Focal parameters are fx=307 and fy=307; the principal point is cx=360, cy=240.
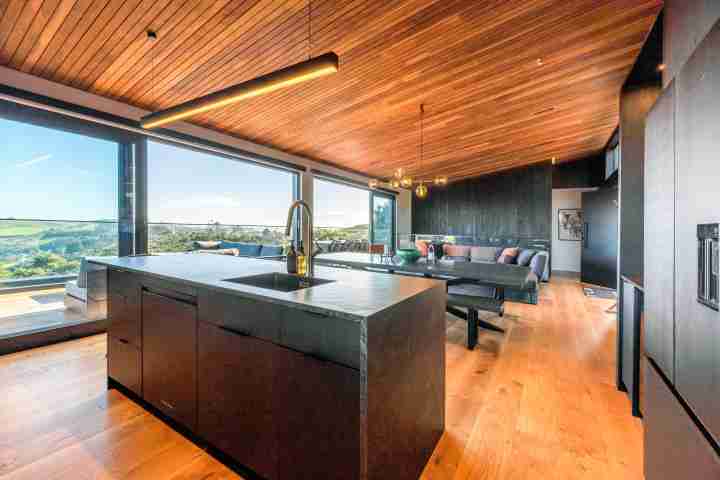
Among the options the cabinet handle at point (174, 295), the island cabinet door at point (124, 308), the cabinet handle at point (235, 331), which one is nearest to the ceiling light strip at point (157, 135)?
the island cabinet door at point (124, 308)

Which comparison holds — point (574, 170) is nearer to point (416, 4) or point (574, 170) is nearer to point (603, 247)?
point (603, 247)

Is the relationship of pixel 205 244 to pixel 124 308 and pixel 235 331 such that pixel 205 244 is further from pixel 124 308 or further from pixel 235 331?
pixel 235 331

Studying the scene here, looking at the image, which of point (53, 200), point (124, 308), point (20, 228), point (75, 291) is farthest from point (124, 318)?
point (53, 200)

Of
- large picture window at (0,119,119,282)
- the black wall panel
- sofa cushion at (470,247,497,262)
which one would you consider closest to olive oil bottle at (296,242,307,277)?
large picture window at (0,119,119,282)

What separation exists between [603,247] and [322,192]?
6278 mm

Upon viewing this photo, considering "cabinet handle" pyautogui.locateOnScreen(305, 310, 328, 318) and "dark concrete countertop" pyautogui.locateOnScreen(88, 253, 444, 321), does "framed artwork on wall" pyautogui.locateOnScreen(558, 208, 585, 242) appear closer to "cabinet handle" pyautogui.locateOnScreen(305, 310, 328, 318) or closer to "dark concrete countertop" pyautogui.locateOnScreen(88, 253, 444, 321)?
"dark concrete countertop" pyautogui.locateOnScreen(88, 253, 444, 321)

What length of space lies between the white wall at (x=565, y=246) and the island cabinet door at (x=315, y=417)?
8743 mm

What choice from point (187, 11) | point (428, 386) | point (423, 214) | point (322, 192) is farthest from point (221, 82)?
point (423, 214)

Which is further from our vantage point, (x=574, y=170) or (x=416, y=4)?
(x=574, y=170)

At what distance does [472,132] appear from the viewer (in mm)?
5211

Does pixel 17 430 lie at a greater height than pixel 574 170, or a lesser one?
lesser

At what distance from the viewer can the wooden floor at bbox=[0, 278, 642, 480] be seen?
4.91 feet

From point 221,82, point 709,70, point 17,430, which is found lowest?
point 17,430

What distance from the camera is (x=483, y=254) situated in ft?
23.3
